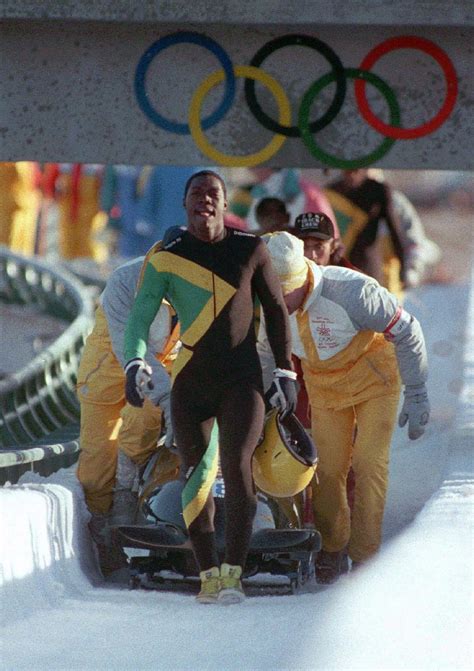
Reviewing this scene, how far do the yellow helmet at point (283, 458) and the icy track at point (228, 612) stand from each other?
0.45 metres

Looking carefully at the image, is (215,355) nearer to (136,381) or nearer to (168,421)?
(136,381)

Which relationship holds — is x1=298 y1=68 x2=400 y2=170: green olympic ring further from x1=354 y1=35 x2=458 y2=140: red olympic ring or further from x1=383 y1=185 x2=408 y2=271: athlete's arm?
x1=383 y1=185 x2=408 y2=271: athlete's arm

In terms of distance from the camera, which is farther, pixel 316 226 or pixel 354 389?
pixel 316 226

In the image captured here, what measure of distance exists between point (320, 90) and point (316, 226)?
1.65 metres

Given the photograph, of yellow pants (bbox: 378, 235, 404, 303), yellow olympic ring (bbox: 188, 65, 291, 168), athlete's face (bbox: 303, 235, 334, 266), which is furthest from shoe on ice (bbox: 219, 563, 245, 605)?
yellow pants (bbox: 378, 235, 404, 303)

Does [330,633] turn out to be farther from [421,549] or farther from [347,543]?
[347,543]

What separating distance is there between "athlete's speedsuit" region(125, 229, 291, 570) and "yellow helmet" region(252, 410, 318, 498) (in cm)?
17

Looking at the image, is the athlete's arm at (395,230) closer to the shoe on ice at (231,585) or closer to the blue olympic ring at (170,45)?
the blue olympic ring at (170,45)

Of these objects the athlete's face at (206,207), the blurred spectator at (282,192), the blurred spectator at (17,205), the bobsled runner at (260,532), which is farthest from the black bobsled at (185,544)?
the blurred spectator at (17,205)

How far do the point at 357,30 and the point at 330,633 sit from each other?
188 inches

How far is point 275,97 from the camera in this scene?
9.80 metres

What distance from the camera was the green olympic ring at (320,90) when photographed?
976cm

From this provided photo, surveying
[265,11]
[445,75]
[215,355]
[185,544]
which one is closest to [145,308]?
[215,355]

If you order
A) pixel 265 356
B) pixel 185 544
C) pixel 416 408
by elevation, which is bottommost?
pixel 185 544
